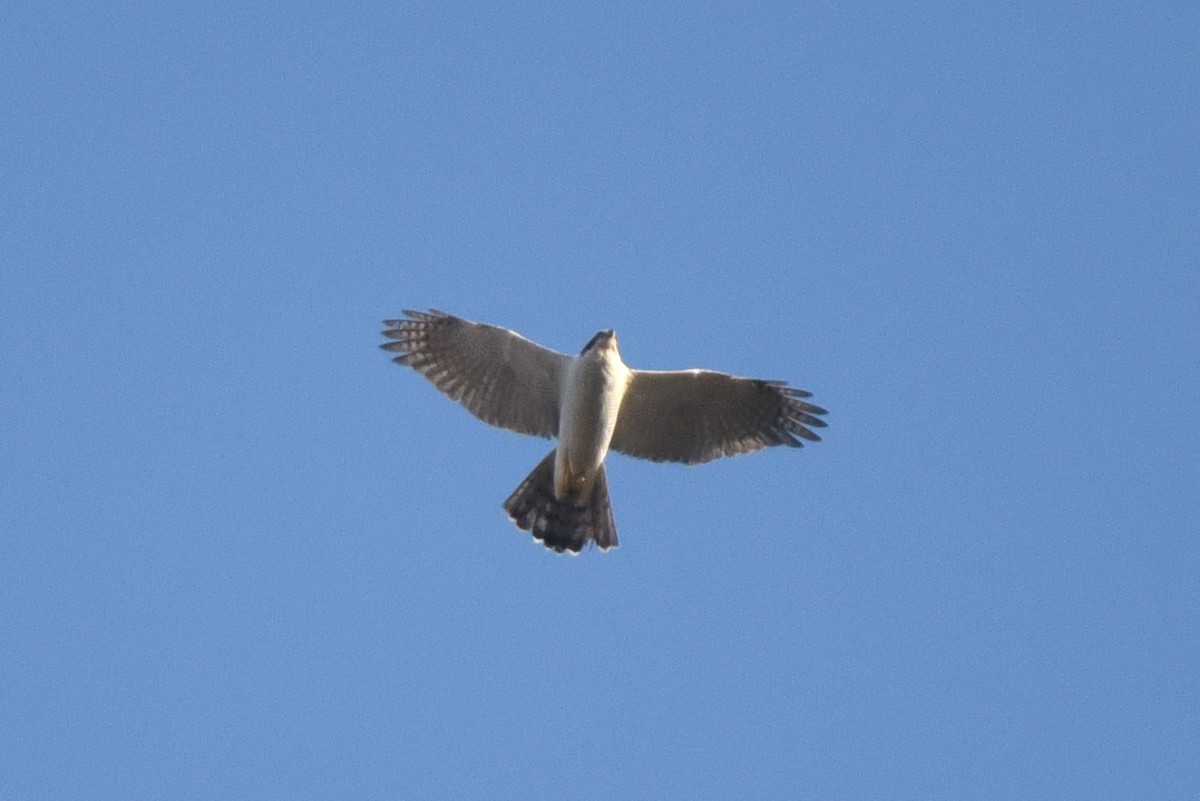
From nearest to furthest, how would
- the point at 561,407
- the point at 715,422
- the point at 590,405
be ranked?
the point at 590,405
the point at 561,407
the point at 715,422

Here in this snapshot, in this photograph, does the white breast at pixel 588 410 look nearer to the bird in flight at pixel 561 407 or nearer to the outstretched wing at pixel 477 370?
the bird in flight at pixel 561 407

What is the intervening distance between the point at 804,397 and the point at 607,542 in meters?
2.27

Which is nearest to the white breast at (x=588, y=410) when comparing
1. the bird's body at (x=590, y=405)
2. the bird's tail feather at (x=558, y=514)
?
the bird's body at (x=590, y=405)

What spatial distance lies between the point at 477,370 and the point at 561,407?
3.39 ft

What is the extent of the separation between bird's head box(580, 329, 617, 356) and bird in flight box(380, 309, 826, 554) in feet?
1.28

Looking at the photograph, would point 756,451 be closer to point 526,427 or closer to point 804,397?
point 804,397

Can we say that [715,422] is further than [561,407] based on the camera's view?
Yes

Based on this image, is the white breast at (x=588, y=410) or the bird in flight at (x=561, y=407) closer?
the white breast at (x=588, y=410)

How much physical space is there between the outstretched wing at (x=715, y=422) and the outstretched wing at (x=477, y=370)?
767 millimetres

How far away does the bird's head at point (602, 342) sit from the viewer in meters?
13.2

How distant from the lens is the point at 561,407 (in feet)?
44.8

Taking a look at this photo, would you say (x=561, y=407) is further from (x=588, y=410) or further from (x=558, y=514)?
(x=558, y=514)

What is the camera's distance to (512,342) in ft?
45.3

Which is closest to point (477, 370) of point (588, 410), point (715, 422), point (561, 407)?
point (561, 407)
